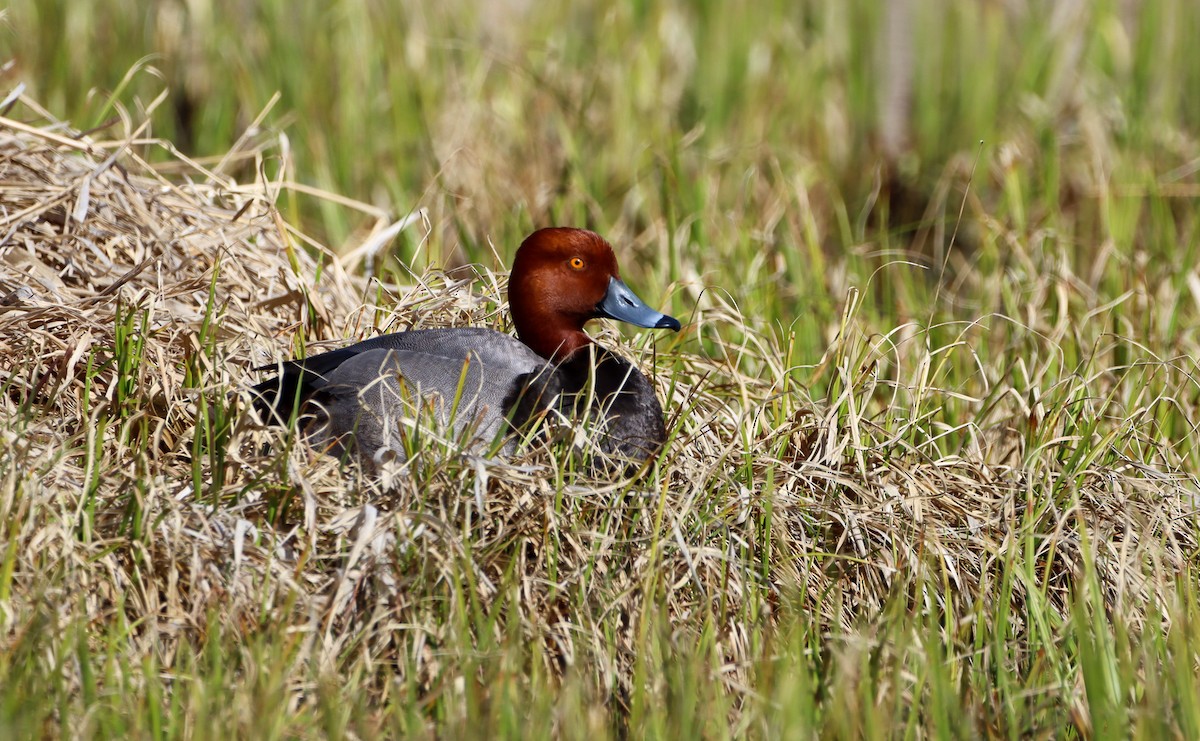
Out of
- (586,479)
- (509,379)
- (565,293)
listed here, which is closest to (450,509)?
(586,479)

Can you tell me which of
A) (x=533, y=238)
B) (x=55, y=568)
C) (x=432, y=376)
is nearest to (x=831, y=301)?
(x=533, y=238)

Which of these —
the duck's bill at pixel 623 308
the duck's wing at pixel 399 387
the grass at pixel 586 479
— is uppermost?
the duck's bill at pixel 623 308

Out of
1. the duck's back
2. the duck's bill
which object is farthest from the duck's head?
the duck's back

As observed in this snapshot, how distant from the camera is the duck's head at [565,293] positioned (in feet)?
8.90

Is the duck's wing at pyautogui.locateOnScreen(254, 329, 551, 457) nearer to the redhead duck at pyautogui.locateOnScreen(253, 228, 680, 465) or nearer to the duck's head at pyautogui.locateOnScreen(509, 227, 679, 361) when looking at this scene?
the redhead duck at pyautogui.locateOnScreen(253, 228, 680, 465)

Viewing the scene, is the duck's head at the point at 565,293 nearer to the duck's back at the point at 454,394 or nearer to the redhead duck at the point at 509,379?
the redhead duck at the point at 509,379

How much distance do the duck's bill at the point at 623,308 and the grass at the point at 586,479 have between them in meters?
0.11

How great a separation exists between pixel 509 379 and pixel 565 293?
0.27m

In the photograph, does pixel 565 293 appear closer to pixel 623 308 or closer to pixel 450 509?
pixel 623 308

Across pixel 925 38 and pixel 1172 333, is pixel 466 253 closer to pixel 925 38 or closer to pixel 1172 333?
Result: pixel 1172 333

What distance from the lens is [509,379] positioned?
258 centimetres

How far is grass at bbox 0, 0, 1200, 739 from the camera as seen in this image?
6.35 ft

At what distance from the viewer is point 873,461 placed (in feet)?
8.65

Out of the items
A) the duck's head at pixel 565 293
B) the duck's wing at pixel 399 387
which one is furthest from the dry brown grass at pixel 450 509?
the duck's head at pixel 565 293
